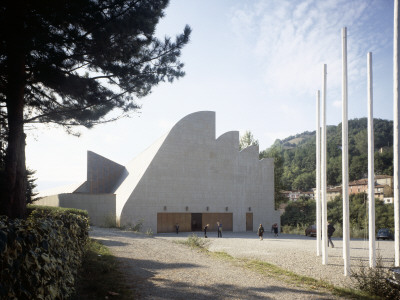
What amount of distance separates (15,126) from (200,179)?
2423cm

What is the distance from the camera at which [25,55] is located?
32.0ft

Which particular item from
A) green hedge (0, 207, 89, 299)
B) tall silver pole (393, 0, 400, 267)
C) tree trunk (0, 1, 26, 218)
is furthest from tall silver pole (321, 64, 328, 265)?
tree trunk (0, 1, 26, 218)

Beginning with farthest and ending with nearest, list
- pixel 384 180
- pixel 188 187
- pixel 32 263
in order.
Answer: pixel 384 180 → pixel 188 187 → pixel 32 263

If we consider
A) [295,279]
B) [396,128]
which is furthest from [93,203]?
[396,128]

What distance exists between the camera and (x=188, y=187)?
32344 millimetres

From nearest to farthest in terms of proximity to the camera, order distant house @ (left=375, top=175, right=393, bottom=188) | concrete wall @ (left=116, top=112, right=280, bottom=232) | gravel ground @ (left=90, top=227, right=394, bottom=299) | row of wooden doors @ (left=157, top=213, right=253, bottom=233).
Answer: gravel ground @ (left=90, top=227, right=394, bottom=299) < concrete wall @ (left=116, top=112, right=280, bottom=232) < row of wooden doors @ (left=157, top=213, right=253, bottom=233) < distant house @ (left=375, top=175, right=393, bottom=188)

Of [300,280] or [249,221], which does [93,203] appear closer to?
[249,221]

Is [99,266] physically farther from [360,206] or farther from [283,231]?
[360,206]

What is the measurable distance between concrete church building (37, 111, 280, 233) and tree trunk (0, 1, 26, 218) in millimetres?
19773

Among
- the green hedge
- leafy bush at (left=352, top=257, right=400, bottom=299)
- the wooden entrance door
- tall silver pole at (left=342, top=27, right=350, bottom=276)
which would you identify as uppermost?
tall silver pole at (left=342, top=27, right=350, bottom=276)

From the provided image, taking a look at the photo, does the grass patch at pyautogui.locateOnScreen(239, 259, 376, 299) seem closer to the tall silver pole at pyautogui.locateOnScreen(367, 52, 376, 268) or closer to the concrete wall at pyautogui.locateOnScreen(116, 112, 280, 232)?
the tall silver pole at pyautogui.locateOnScreen(367, 52, 376, 268)

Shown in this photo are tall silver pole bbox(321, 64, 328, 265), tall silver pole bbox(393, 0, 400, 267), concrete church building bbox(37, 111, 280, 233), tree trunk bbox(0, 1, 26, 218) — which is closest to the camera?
tall silver pole bbox(393, 0, 400, 267)

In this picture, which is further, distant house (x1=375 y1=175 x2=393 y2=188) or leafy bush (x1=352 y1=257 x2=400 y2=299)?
distant house (x1=375 y1=175 x2=393 y2=188)

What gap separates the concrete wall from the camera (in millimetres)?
30453
